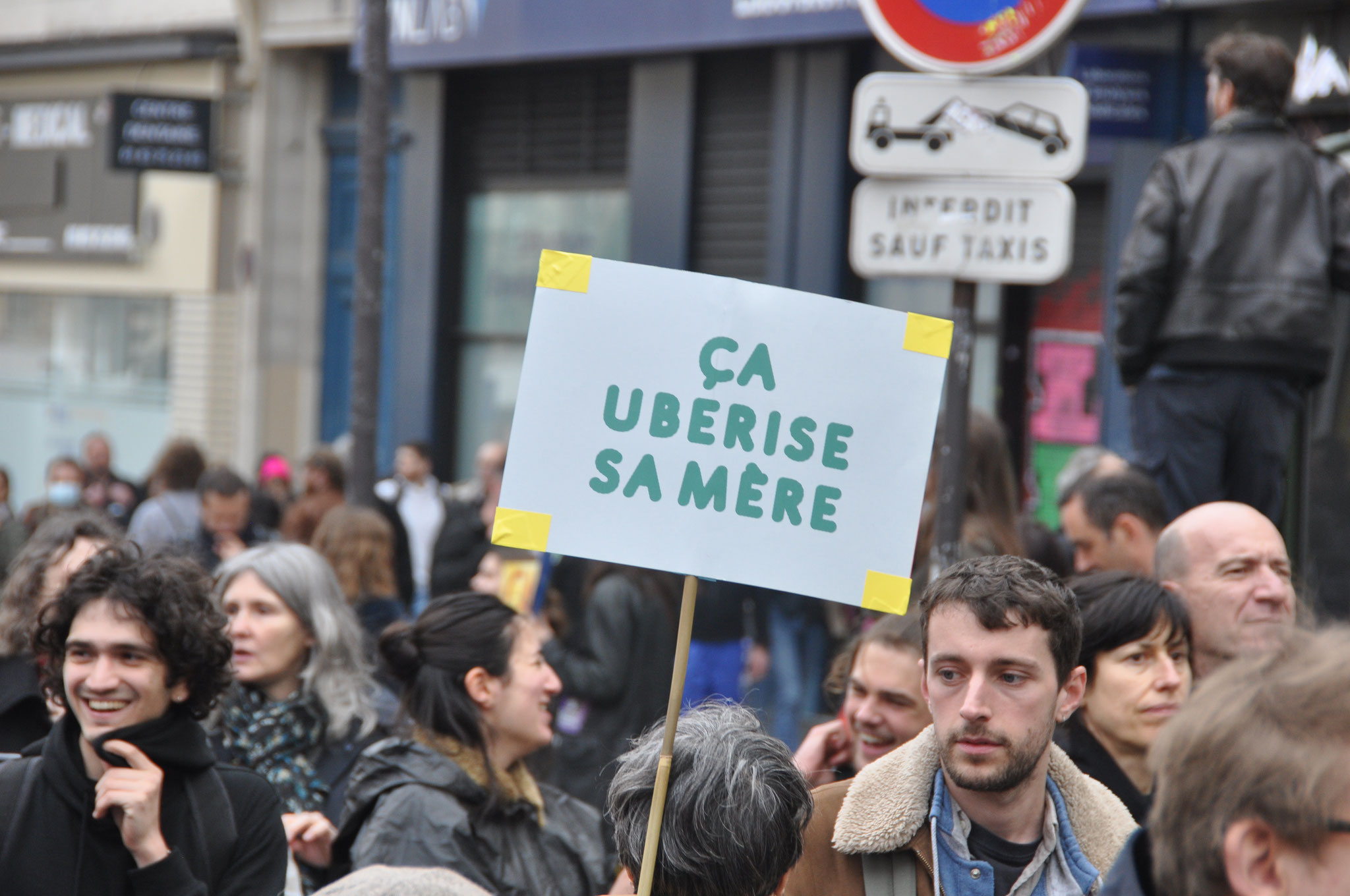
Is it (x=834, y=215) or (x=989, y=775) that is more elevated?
(x=834, y=215)

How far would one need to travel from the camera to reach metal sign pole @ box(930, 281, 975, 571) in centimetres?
448

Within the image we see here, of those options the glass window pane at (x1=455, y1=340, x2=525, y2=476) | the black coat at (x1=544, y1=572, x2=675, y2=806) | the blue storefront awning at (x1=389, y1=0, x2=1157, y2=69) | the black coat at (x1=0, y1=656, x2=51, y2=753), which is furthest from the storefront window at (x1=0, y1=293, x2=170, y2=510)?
the black coat at (x1=0, y1=656, x2=51, y2=753)

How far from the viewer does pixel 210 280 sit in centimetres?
1534

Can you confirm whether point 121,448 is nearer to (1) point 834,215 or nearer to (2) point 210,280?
(2) point 210,280

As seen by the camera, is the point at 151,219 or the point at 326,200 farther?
the point at 151,219

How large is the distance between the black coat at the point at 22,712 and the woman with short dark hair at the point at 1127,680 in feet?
8.79

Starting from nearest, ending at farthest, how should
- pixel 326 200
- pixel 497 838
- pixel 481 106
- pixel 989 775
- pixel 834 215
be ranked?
pixel 989 775, pixel 497 838, pixel 834 215, pixel 481 106, pixel 326 200

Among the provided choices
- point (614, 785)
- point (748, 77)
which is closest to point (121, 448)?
point (748, 77)

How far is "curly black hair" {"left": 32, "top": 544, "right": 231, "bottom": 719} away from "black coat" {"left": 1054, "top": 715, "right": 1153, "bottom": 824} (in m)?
1.94

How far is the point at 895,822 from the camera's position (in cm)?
288

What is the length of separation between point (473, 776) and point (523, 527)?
123cm

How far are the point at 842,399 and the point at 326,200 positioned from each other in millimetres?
12718

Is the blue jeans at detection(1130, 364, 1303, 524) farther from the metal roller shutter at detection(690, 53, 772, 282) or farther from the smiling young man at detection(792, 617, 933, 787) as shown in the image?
the metal roller shutter at detection(690, 53, 772, 282)

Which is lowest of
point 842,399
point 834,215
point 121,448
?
point 121,448
